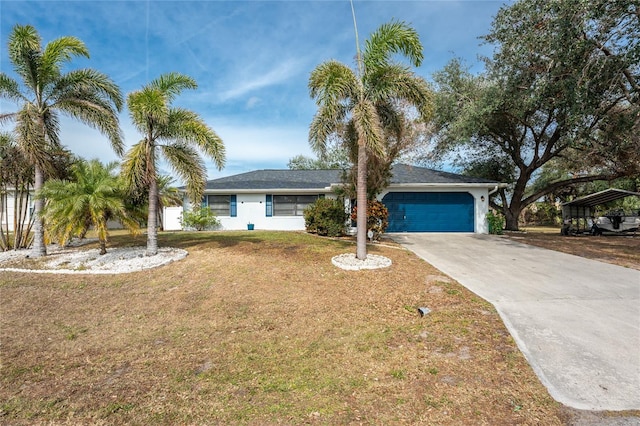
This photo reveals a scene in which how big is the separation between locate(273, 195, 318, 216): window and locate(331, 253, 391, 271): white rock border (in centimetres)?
927

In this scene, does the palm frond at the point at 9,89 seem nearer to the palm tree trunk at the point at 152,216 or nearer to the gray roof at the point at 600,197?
the palm tree trunk at the point at 152,216

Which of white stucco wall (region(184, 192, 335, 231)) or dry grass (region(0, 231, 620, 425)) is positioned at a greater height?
white stucco wall (region(184, 192, 335, 231))

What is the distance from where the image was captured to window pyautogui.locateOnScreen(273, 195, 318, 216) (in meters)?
17.7

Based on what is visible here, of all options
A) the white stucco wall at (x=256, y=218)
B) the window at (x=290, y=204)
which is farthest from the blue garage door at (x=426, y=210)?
the white stucco wall at (x=256, y=218)

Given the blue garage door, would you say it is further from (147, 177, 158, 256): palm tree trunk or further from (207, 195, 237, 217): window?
(147, 177, 158, 256): palm tree trunk

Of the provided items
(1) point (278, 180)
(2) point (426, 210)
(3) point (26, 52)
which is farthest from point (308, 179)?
(3) point (26, 52)

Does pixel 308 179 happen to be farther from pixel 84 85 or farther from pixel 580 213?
pixel 580 213

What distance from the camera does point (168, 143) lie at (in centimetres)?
898

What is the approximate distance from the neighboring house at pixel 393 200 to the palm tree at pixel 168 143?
289 inches

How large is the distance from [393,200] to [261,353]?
13469 mm

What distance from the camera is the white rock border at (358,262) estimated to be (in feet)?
25.2

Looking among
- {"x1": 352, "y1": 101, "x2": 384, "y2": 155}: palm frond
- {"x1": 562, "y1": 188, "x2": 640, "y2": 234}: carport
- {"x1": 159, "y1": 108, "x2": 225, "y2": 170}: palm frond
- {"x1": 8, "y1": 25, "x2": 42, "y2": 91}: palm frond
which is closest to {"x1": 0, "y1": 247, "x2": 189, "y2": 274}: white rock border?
{"x1": 159, "y1": 108, "x2": 225, "y2": 170}: palm frond

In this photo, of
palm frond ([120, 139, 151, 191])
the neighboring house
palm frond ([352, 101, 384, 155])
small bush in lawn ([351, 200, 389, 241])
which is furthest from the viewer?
the neighboring house

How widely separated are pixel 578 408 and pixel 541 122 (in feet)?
62.8
